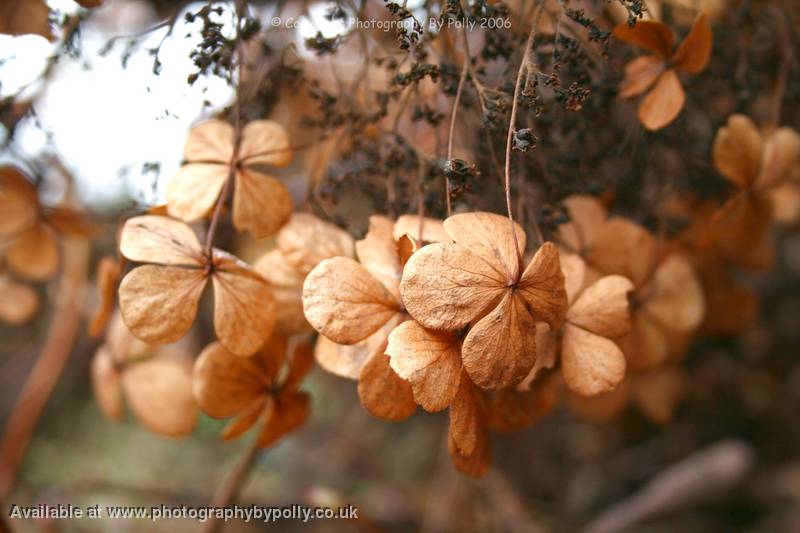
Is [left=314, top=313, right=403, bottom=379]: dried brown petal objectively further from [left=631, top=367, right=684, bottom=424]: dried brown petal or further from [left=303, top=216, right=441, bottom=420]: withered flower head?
[left=631, top=367, right=684, bottom=424]: dried brown petal

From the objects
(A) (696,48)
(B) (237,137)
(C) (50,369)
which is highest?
(A) (696,48)

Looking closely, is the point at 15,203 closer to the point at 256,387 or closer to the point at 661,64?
the point at 256,387

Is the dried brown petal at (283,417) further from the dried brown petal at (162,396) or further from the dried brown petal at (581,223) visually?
the dried brown petal at (581,223)

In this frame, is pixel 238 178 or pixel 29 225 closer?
pixel 238 178

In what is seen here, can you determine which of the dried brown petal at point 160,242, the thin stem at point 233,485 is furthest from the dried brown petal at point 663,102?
the thin stem at point 233,485

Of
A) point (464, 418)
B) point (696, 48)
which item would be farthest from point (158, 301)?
point (696, 48)

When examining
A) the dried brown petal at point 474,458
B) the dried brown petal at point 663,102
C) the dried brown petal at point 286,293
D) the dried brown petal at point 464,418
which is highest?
the dried brown petal at point 663,102
